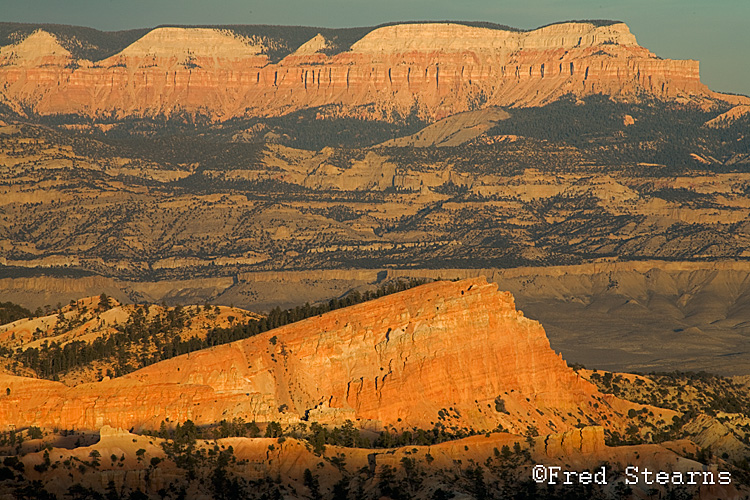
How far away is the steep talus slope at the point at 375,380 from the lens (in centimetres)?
10450

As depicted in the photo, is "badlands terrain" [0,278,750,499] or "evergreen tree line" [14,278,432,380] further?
"evergreen tree line" [14,278,432,380]

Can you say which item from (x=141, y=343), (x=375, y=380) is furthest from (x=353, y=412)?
(x=141, y=343)

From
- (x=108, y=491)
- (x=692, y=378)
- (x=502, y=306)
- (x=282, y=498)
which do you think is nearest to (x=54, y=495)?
(x=108, y=491)

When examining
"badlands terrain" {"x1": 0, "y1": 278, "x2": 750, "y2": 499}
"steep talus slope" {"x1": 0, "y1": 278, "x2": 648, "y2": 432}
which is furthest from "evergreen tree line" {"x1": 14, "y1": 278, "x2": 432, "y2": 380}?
"steep talus slope" {"x1": 0, "y1": 278, "x2": 648, "y2": 432}

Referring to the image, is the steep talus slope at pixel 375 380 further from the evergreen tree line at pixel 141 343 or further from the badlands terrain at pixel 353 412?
the evergreen tree line at pixel 141 343

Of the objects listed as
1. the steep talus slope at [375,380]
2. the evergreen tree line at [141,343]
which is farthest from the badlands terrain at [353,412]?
the evergreen tree line at [141,343]

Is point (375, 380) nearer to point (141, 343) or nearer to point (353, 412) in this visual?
point (353, 412)

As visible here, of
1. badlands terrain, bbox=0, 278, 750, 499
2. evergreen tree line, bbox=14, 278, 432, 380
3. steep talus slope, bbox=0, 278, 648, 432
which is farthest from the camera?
evergreen tree line, bbox=14, 278, 432, 380

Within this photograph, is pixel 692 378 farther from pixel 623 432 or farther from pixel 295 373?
pixel 295 373

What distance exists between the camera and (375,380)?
384 feet

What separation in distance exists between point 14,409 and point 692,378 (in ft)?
212

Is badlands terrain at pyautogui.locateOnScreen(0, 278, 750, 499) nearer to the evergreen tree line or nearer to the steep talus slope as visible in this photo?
the steep talus slope

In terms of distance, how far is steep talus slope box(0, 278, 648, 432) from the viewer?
104 meters

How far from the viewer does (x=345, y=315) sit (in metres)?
121
